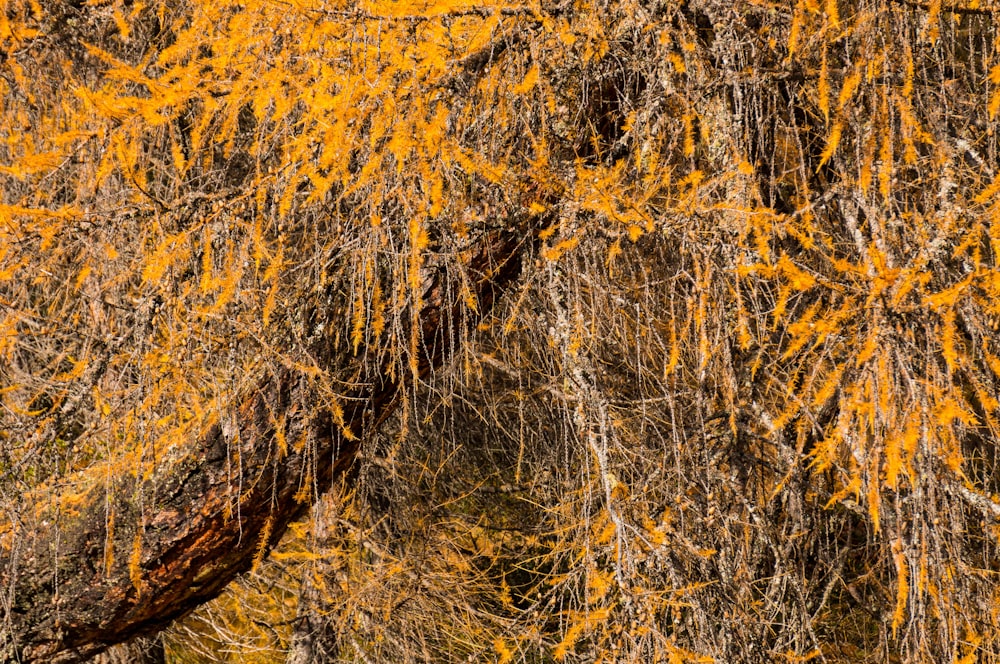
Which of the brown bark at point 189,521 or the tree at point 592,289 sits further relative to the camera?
the brown bark at point 189,521

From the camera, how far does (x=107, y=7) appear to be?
372 cm

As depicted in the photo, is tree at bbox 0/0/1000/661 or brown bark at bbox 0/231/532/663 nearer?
tree at bbox 0/0/1000/661

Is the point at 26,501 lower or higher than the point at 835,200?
lower

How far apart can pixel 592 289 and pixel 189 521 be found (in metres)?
1.15

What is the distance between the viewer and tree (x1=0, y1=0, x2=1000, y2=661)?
2.00 metres

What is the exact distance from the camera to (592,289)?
8.25ft

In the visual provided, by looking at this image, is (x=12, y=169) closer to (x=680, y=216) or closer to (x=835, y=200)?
(x=680, y=216)

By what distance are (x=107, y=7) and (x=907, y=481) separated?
3090 millimetres

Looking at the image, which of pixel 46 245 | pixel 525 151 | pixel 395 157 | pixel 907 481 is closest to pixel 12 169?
pixel 46 245

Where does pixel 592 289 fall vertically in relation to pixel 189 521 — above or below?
above

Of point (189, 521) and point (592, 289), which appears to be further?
point (189, 521)

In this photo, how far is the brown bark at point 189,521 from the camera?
2.57 meters

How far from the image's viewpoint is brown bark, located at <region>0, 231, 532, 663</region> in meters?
2.57

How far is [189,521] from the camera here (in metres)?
2.62
